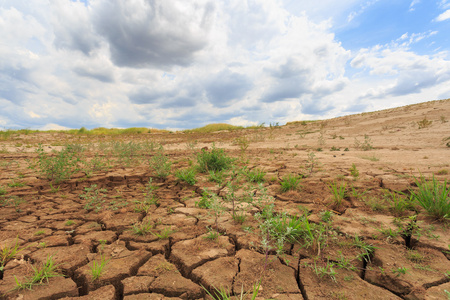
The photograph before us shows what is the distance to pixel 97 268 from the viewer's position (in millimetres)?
1621

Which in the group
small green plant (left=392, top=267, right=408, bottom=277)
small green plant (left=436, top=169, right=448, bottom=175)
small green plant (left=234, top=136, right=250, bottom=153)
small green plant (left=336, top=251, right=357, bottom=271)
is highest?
small green plant (left=234, top=136, right=250, bottom=153)

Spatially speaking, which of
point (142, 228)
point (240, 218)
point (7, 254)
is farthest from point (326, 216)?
point (7, 254)

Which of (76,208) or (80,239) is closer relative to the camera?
(80,239)

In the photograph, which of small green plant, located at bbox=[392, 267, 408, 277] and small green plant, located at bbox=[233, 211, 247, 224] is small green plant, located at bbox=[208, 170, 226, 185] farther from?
small green plant, located at bbox=[392, 267, 408, 277]

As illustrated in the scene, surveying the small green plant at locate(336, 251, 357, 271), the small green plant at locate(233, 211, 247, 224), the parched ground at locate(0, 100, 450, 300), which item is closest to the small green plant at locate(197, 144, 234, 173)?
the parched ground at locate(0, 100, 450, 300)

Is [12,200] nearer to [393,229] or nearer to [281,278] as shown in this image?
[281,278]

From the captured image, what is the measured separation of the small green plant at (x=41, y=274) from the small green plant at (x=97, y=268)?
240 millimetres

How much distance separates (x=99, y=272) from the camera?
1595 mm

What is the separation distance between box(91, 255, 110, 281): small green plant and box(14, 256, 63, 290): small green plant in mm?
240

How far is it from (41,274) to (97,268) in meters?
0.37

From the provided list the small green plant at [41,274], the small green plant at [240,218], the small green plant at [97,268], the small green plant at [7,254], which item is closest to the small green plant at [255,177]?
the small green plant at [240,218]

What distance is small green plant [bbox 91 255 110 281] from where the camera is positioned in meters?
1.58

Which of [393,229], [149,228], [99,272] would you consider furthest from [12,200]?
[393,229]

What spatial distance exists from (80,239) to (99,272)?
2.25 ft
